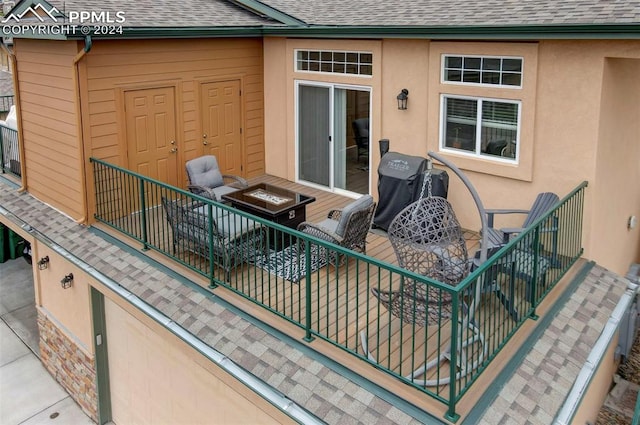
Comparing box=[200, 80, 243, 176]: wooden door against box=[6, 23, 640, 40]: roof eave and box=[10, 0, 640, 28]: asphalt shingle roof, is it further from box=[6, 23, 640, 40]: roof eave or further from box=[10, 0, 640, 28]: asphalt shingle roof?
box=[10, 0, 640, 28]: asphalt shingle roof

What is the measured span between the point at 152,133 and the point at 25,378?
4.84 m

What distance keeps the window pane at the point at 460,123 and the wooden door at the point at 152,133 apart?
424 centimetres

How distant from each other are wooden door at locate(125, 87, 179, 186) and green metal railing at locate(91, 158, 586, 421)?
2.55ft

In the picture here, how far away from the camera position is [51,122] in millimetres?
8438

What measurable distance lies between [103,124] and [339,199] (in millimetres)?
3773

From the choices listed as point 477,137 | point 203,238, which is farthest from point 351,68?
point 203,238

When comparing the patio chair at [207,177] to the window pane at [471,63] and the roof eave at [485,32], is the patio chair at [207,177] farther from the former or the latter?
the window pane at [471,63]

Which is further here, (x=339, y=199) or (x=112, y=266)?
(x=339, y=199)

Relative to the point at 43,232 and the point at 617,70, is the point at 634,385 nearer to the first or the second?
the point at 617,70

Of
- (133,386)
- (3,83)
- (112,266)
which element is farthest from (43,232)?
(3,83)

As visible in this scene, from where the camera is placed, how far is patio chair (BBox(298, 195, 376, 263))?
6.43m

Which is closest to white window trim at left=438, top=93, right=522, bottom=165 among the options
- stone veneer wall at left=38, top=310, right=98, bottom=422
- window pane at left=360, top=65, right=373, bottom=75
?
window pane at left=360, top=65, right=373, bottom=75

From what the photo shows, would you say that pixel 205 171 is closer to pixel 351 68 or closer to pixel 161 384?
pixel 351 68

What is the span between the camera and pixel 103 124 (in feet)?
26.7
